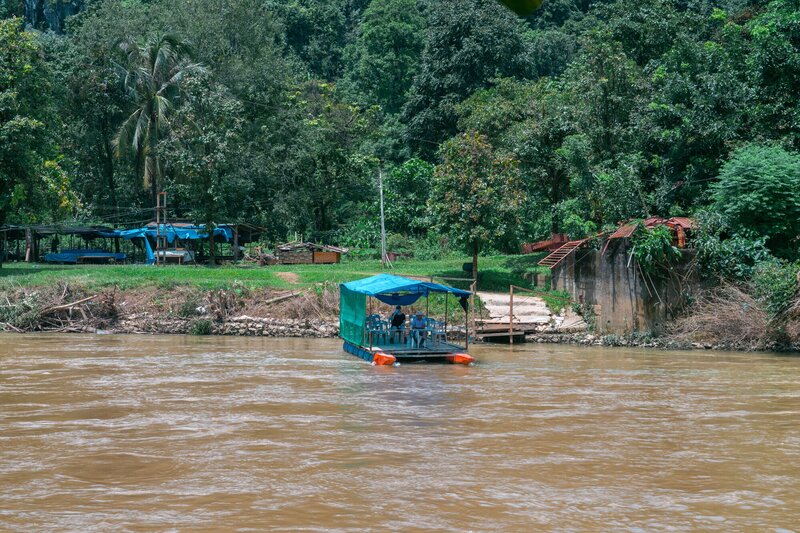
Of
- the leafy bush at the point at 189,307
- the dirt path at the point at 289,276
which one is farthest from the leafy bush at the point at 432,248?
the leafy bush at the point at 189,307

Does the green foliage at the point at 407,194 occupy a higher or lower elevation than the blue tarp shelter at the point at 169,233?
higher

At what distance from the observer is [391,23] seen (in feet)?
189

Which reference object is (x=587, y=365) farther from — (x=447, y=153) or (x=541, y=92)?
(x=541, y=92)

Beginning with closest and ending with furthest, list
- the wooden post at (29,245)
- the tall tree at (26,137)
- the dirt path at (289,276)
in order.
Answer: the tall tree at (26,137), the dirt path at (289,276), the wooden post at (29,245)

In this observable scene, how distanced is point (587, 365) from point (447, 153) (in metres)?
12.1

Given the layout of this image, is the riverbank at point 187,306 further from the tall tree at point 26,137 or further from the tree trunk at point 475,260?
the tall tree at point 26,137

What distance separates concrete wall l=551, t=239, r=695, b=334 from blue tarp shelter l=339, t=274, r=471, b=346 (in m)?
6.75

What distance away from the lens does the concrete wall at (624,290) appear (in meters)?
29.6

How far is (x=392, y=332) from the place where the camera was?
2584cm

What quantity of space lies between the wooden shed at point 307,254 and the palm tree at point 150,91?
21.7 feet

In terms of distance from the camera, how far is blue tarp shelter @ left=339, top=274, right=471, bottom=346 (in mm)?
24266

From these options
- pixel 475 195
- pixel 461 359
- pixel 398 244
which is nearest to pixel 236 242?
pixel 398 244

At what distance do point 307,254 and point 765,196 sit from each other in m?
20.7

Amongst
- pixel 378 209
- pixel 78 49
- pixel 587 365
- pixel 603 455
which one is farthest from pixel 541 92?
pixel 603 455
